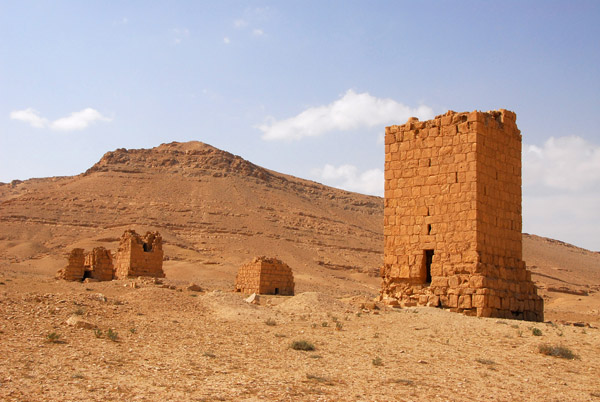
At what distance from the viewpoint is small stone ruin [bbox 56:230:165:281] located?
22797 millimetres

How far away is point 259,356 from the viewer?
817 centimetres

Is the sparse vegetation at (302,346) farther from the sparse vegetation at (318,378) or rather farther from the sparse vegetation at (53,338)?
the sparse vegetation at (53,338)

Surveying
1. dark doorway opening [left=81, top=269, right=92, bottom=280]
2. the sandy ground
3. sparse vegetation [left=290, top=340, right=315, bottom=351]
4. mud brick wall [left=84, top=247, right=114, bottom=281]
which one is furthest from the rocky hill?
sparse vegetation [left=290, top=340, right=315, bottom=351]

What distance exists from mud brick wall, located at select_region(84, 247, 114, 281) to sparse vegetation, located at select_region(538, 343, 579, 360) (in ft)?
60.7

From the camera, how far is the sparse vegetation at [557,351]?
8.68 m

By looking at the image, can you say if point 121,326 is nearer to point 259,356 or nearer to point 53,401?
point 259,356

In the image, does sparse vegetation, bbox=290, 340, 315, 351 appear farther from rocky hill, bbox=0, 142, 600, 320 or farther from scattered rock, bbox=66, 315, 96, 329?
rocky hill, bbox=0, 142, 600, 320

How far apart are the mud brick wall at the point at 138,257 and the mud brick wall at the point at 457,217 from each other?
459 inches

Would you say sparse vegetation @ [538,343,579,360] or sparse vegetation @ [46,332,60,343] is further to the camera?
sparse vegetation @ [538,343,579,360]

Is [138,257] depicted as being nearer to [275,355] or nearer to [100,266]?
[100,266]

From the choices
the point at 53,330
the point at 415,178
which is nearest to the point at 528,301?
the point at 415,178

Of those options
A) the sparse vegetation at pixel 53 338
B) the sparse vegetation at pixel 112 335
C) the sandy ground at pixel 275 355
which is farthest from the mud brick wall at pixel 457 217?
the sparse vegetation at pixel 53 338

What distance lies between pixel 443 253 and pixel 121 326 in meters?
6.54

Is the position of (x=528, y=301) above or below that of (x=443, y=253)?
below
